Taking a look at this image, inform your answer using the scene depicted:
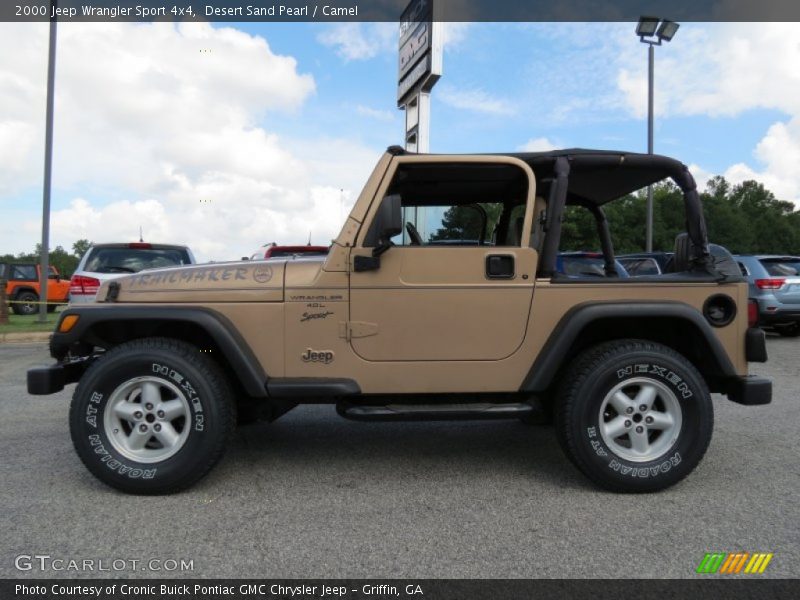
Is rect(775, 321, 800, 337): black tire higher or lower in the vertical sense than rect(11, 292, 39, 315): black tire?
lower

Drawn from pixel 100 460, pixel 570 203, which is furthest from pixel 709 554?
pixel 100 460

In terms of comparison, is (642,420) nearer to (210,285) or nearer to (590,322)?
(590,322)

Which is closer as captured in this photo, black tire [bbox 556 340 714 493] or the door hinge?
black tire [bbox 556 340 714 493]

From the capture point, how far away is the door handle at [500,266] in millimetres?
3449

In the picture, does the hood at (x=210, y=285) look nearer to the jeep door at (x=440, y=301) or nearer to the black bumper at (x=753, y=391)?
the jeep door at (x=440, y=301)

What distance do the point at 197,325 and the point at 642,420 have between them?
2615 millimetres

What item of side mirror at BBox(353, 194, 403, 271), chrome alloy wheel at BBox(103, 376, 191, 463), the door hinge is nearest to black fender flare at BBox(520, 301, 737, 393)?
the door hinge

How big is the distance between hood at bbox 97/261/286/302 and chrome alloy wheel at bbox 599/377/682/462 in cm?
202

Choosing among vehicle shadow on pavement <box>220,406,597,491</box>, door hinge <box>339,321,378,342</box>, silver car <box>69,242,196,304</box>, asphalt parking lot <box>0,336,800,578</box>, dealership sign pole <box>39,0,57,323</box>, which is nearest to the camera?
asphalt parking lot <box>0,336,800,578</box>

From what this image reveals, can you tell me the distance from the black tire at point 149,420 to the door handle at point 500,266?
5.52 feet

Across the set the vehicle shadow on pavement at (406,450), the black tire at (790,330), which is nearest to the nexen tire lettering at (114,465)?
the vehicle shadow on pavement at (406,450)

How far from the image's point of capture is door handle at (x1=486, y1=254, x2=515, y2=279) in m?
3.45

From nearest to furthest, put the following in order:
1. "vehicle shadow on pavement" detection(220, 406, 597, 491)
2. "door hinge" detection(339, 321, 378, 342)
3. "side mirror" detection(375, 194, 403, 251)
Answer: "side mirror" detection(375, 194, 403, 251)
"door hinge" detection(339, 321, 378, 342)
"vehicle shadow on pavement" detection(220, 406, 597, 491)

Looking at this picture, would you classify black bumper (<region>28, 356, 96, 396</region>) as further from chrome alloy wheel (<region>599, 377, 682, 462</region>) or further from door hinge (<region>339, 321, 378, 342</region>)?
chrome alloy wheel (<region>599, 377, 682, 462</region>)
